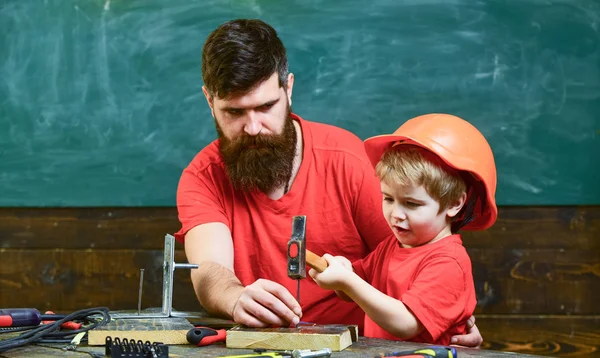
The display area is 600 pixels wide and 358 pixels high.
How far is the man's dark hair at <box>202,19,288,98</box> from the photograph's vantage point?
2295mm

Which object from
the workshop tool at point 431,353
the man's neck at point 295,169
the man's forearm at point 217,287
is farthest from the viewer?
the man's neck at point 295,169

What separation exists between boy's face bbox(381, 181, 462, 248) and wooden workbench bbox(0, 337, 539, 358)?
1.00 feet

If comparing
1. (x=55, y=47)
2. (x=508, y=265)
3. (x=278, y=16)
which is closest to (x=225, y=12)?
(x=278, y=16)

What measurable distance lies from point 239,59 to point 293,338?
40.5 inches

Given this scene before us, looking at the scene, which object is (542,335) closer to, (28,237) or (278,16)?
(278,16)

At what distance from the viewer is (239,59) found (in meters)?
2.30

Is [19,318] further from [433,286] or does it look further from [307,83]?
[307,83]

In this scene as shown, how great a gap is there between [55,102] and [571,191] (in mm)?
2228

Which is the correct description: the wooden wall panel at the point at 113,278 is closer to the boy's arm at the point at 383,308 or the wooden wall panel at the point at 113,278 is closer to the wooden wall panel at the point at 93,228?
the wooden wall panel at the point at 93,228

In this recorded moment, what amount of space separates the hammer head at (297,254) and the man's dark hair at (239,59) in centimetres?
75

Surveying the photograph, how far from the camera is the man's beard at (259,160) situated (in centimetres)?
236

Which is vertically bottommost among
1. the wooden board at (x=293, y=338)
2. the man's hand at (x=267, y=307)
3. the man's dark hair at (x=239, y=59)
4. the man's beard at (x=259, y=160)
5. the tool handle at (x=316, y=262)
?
the wooden board at (x=293, y=338)

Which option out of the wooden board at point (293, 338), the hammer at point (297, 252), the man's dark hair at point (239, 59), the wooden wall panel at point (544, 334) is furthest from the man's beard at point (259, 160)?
the wooden wall panel at point (544, 334)

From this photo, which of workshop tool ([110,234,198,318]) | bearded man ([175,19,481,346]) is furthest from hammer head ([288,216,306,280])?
bearded man ([175,19,481,346])
